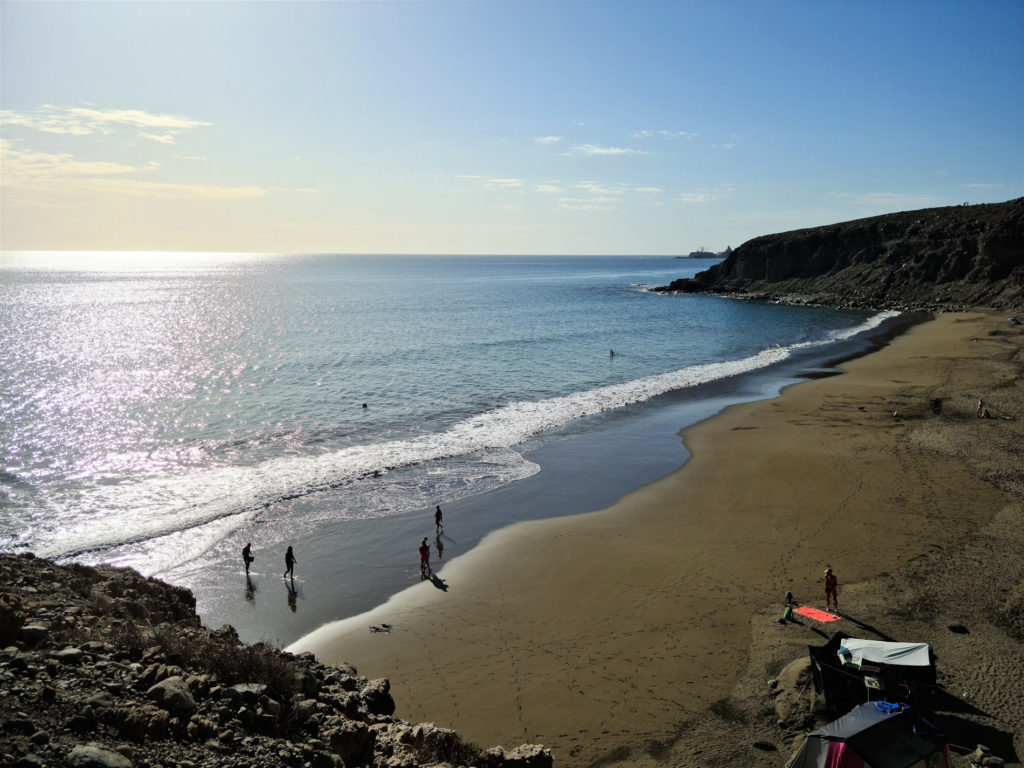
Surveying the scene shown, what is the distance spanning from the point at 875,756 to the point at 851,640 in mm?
2774

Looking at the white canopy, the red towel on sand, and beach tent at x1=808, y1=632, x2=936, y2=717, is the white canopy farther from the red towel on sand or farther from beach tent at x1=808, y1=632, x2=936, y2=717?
the red towel on sand

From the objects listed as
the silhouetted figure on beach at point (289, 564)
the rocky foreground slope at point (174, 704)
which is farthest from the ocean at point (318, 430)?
the rocky foreground slope at point (174, 704)

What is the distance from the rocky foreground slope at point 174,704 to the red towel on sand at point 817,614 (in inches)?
303

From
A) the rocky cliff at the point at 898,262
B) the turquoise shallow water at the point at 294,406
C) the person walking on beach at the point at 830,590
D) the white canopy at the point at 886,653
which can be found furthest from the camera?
the rocky cliff at the point at 898,262

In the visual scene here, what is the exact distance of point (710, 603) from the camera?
14.5 metres

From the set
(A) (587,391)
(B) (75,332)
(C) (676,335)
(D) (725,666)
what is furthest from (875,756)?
(B) (75,332)

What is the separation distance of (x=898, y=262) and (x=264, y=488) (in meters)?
94.3

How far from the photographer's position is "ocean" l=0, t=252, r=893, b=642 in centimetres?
1852

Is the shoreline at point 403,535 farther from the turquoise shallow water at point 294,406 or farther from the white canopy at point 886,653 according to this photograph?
the white canopy at point 886,653

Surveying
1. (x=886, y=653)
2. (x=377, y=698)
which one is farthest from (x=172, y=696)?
(x=886, y=653)

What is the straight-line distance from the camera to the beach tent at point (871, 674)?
10.0 m

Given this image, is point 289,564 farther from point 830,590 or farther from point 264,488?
point 830,590

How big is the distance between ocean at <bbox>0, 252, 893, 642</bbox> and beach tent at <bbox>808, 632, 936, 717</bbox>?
10.8 m

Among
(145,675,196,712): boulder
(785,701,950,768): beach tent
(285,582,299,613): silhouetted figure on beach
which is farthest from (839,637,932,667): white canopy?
(285,582,299,613): silhouetted figure on beach
